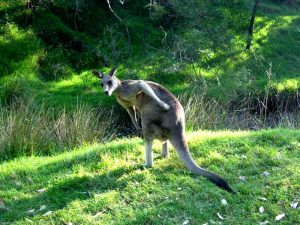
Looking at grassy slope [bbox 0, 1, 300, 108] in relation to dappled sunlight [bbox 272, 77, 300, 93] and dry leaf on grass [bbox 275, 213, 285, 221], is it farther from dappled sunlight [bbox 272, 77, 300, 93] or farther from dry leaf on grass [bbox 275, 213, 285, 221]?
dry leaf on grass [bbox 275, 213, 285, 221]

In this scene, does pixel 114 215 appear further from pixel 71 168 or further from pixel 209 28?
pixel 209 28

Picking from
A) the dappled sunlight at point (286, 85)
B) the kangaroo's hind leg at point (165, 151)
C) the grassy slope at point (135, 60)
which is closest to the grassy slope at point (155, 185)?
the kangaroo's hind leg at point (165, 151)

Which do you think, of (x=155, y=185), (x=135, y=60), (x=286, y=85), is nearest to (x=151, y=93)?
(x=155, y=185)

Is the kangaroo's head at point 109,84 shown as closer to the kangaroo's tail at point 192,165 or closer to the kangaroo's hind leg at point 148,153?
the kangaroo's hind leg at point 148,153

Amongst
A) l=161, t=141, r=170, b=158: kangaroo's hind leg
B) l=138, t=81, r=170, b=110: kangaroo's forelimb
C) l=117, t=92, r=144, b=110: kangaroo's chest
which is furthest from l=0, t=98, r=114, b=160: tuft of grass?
l=138, t=81, r=170, b=110: kangaroo's forelimb

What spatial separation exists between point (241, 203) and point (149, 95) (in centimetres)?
218

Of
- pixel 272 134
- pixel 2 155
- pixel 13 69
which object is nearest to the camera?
pixel 272 134

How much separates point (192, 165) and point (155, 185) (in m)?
0.63

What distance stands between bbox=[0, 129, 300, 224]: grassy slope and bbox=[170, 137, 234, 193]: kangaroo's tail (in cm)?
10

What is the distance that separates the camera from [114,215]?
242 inches

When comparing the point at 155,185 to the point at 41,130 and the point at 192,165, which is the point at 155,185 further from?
the point at 41,130

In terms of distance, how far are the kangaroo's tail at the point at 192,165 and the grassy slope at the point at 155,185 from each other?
0.10m

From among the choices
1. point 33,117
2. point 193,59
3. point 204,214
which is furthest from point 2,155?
point 193,59

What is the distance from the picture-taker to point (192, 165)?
6828 mm
